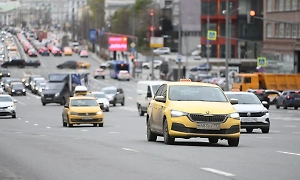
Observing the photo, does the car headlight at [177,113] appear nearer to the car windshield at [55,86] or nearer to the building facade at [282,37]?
the car windshield at [55,86]

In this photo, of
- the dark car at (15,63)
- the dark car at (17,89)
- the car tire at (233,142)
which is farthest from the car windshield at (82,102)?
the dark car at (15,63)

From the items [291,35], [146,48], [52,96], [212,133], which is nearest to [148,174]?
[212,133]

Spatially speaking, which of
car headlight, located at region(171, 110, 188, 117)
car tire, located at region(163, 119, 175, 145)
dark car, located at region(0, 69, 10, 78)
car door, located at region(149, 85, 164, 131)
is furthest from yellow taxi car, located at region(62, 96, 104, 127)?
dark car, located at region(0, 69, 10, 78)

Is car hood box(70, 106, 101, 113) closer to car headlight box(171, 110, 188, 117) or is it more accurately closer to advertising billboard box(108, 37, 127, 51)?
car headlight box(171, 110, 188, 117)

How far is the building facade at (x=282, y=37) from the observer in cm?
9894

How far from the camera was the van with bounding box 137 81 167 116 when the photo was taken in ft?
173

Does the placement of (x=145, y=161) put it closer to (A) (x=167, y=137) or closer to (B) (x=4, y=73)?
(A) (x=167, y=137)

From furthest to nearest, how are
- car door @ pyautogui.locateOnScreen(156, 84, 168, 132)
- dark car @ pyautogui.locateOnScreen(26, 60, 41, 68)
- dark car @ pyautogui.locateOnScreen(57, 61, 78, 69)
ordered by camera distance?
1. dark car @ pyautogui.locateOnScreen(57, 61, 78, 69)
2. dark car @ pyautogui.locateOnScreen(26, 60, 41, 68)
3. car door @ pyautogui.locateOnScreen(156, 84, 168, 132)

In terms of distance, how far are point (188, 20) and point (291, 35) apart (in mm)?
73646

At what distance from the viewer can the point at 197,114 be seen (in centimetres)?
2180

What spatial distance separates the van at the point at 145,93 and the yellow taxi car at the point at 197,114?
2907cm

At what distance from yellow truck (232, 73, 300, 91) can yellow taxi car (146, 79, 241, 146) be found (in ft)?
191

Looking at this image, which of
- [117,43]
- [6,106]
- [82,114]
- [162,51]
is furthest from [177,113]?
[162,51]

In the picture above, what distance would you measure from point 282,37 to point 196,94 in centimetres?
8136
